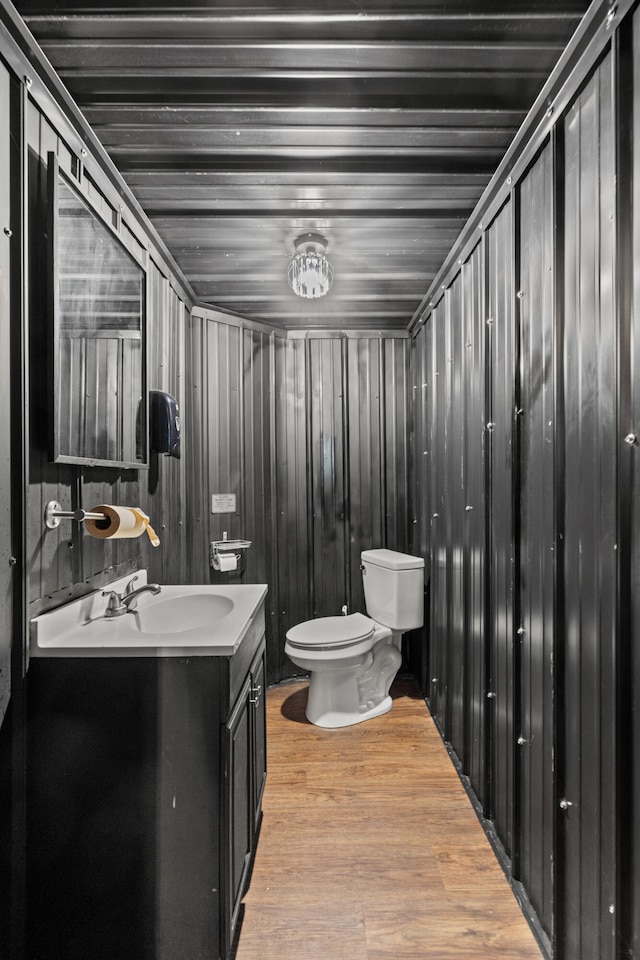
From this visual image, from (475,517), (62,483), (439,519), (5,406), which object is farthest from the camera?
(439,519)

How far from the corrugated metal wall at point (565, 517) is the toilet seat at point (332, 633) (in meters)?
0.75

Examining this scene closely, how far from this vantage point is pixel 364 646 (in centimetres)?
259

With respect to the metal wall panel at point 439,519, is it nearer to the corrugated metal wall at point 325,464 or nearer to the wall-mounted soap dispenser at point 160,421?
the corrugated metal wall at point 325,464

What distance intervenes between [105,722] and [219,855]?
0.42m

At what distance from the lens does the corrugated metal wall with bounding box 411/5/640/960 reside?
1002 millimetres

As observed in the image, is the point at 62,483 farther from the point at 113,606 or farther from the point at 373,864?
the point at 373,864

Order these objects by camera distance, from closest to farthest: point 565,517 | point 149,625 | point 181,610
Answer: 1. point 565,517
2. point 149,625
3. point 181,610

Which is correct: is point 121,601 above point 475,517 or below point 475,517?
below

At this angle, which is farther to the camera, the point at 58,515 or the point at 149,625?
the point at 149,625

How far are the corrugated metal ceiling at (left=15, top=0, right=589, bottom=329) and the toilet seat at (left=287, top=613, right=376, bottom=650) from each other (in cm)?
192

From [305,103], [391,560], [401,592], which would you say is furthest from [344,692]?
[305,103]

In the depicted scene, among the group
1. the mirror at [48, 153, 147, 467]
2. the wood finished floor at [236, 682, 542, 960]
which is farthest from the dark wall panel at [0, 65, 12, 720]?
the wood finished floor at [236, 682, 542, 960]

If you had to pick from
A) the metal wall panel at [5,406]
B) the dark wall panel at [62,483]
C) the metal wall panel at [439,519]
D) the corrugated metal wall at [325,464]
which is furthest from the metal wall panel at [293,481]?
the metal wall panel at [5,406]

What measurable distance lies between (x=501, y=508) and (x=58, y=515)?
53.6 inches
